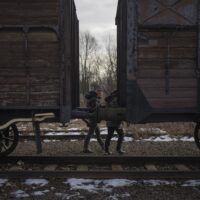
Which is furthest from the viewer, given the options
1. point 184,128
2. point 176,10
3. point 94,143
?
point 184,128

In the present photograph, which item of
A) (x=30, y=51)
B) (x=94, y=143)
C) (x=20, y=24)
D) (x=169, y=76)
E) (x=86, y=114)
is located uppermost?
(x=20, y=24)

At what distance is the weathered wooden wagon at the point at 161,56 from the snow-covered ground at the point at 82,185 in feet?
4.71

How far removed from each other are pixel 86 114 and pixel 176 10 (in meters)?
2.74

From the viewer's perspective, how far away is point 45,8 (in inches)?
302

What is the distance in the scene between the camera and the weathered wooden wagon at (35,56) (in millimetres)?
7680

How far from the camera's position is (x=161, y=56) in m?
7.66

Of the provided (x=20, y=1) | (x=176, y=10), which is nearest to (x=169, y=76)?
(x=176, y=10)

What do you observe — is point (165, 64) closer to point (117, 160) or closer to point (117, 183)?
point (117, 160)

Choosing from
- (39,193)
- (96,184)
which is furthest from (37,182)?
(96,184)

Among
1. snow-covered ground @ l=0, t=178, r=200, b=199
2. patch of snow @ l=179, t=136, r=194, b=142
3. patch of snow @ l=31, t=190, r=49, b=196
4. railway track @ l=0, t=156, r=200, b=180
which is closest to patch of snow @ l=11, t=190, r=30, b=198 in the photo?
snow-covered ground @ l=0, t=178, r=200, b=199

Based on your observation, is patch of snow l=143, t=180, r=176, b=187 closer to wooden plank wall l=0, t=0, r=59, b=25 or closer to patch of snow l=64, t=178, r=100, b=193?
patch of snow l=64, t=178, r=100, b=193

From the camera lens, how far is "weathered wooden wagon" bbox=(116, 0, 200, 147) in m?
7.57

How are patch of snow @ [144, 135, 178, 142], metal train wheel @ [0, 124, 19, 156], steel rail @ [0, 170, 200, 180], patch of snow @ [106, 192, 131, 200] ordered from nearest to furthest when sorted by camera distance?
patch of snow @ [106, 192, 131, 200], steel rail @ [0, 170, 200, 180], metal train wheel @ [0, 124, 19, 156], patch of snow @ [144, 135, 178, 142]

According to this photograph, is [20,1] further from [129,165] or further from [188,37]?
[129,165]
